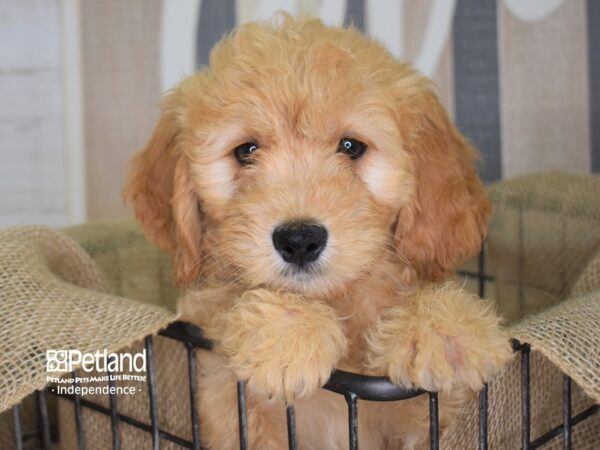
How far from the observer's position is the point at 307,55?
1.66 meters

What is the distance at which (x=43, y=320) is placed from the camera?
150 cm

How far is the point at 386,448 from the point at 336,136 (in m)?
0.64

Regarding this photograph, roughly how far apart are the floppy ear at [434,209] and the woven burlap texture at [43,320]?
528 millimetres

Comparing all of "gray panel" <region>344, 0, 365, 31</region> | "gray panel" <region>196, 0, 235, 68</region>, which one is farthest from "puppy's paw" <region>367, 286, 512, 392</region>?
"gray panel" <region>196, 0, 235, 68</region>

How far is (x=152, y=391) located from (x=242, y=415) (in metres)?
0.22

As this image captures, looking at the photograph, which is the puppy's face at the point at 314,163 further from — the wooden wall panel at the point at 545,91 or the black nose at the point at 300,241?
the wooden wall panel at the point at 545,91

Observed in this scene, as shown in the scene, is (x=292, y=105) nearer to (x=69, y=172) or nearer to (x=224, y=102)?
(x=224, y=102)

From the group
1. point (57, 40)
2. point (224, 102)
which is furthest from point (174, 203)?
point (57, 40)

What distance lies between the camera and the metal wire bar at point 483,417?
1345 millimetres

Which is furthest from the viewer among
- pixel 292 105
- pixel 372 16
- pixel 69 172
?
pixel 69 172

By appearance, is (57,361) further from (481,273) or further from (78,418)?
(481,273)

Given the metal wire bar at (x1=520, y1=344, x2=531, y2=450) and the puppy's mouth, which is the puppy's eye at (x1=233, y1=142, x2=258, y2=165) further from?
the metal wire bar at (x1=520, y1=344, x2=531, y2=450)

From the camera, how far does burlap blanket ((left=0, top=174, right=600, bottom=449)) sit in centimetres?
139

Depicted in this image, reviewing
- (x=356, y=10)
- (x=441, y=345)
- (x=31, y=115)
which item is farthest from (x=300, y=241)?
(x=31, y=115)
